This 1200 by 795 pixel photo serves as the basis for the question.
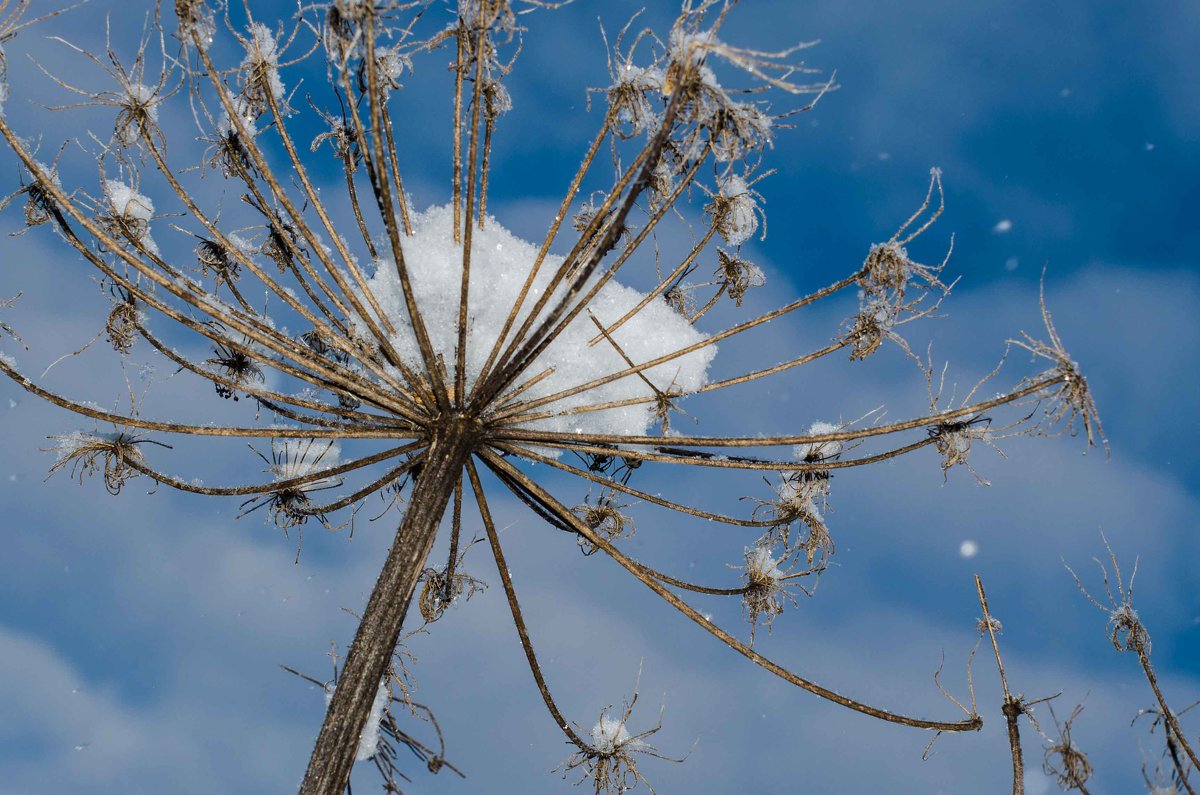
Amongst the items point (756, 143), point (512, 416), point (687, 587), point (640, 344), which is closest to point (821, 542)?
point (687, 587)

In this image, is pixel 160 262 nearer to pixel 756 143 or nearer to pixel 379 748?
pixel 379 748

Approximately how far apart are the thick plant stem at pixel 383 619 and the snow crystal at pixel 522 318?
972 millimetres

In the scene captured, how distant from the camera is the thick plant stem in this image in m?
4.92

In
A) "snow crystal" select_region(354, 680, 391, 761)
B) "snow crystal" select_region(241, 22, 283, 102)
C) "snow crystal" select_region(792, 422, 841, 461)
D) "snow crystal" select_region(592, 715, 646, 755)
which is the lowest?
"snow crystal" select_region(354, 680, 391, 761)

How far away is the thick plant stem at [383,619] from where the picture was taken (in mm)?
4918

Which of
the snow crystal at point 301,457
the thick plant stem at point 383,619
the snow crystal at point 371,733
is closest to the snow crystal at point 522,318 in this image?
the thick plant stem at point 383,619

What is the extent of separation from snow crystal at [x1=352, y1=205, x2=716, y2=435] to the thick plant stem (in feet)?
3.19

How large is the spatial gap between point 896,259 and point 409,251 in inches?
162

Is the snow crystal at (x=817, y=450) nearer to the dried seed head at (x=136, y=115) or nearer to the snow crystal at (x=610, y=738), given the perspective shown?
the snow crystal at (x=610, y=738)

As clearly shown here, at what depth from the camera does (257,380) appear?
791 cm

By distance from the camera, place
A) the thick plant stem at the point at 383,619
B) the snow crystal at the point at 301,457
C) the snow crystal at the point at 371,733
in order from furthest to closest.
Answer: the snow crystal at the point at 301,457 → the snow crystal at the point at 371,733 → the thick plant stem at the point at 383,619

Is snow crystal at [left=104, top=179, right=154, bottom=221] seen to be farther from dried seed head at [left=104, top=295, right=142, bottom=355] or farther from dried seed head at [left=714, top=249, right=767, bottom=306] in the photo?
dried seed head at [left=714, top=249, right=767, bottom=306]

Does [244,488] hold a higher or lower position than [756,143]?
lower

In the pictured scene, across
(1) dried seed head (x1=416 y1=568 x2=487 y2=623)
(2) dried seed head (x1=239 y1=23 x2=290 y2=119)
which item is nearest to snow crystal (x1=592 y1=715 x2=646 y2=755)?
(1) dried seed head (x1=416 y1=568 x2=487 y2=623)
